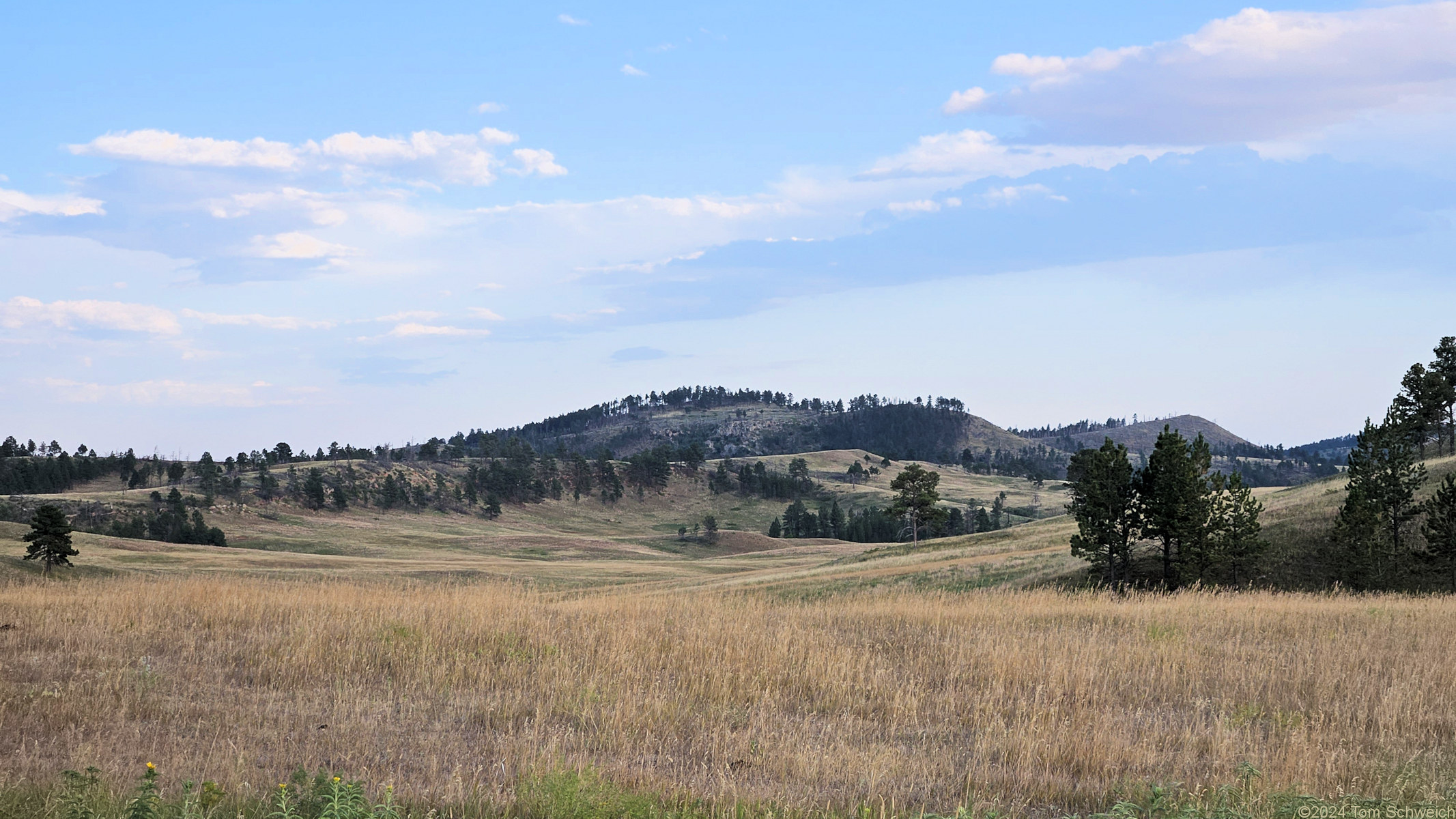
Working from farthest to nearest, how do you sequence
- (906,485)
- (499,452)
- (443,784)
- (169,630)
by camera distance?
(499,452), (906,485), (169,630), (443,784)

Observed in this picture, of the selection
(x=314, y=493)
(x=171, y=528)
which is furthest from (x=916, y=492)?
(x=314, y=493)

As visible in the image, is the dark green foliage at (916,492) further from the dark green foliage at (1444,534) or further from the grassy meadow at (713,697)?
the grassy meadow at (713,697)

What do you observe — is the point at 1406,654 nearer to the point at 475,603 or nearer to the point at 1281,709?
the point at 1281,709

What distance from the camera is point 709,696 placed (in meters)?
9.80

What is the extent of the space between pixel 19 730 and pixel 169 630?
14.1ft

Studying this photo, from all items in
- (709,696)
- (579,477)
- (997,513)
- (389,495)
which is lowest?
(997,513)

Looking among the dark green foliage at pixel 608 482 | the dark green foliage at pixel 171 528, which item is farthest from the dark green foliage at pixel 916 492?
the dark green foliage at pixel 608 482

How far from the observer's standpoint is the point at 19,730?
7605 mm

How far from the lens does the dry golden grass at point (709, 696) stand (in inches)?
279

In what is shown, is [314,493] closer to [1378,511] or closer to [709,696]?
[1378,511]

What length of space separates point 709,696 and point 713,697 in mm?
85

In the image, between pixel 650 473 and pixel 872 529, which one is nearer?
pixel 872 529

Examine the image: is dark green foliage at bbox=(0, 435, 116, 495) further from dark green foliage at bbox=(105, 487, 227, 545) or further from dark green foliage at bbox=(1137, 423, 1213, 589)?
dark green foliage at bbox=(1137, 423, 1213, 589)

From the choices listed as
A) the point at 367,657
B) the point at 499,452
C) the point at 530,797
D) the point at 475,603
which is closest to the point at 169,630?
the point at 367,657
